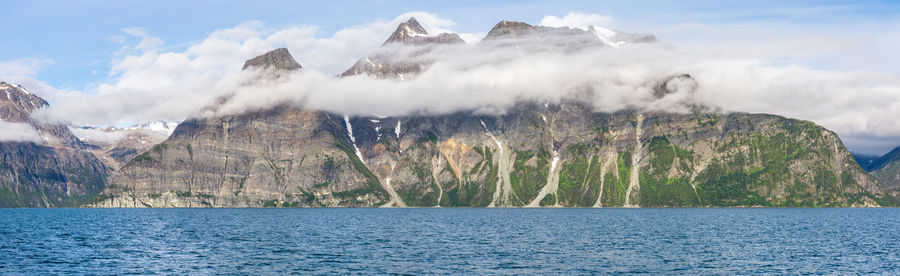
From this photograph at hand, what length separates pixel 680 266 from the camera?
104m

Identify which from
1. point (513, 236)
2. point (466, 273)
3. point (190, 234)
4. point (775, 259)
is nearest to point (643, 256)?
point (775, 259)

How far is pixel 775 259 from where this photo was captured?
113188 millimetres

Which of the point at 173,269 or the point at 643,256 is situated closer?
the point at 173,269

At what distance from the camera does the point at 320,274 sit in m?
96.2

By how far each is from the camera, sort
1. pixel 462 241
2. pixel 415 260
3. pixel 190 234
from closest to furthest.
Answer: pixel 415 260
pixel 462 241
pixel 190 234

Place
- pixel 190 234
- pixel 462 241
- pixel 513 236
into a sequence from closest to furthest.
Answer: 1. pixel 462 241
2. pixel 513 236
3. pixel 190 234

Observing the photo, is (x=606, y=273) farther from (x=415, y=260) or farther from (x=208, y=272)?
(x=208, y=272)

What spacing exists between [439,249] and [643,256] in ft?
116

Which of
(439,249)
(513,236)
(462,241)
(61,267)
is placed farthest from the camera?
(513,236)

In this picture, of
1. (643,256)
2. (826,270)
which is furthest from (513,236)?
(826,270)

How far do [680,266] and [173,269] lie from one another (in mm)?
71969

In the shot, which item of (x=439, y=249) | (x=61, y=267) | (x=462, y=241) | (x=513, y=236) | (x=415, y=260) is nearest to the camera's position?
(x=61, y=267)

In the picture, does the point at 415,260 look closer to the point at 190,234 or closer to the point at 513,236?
the point at 513,236

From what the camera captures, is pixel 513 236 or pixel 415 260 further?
pixel 513 236
